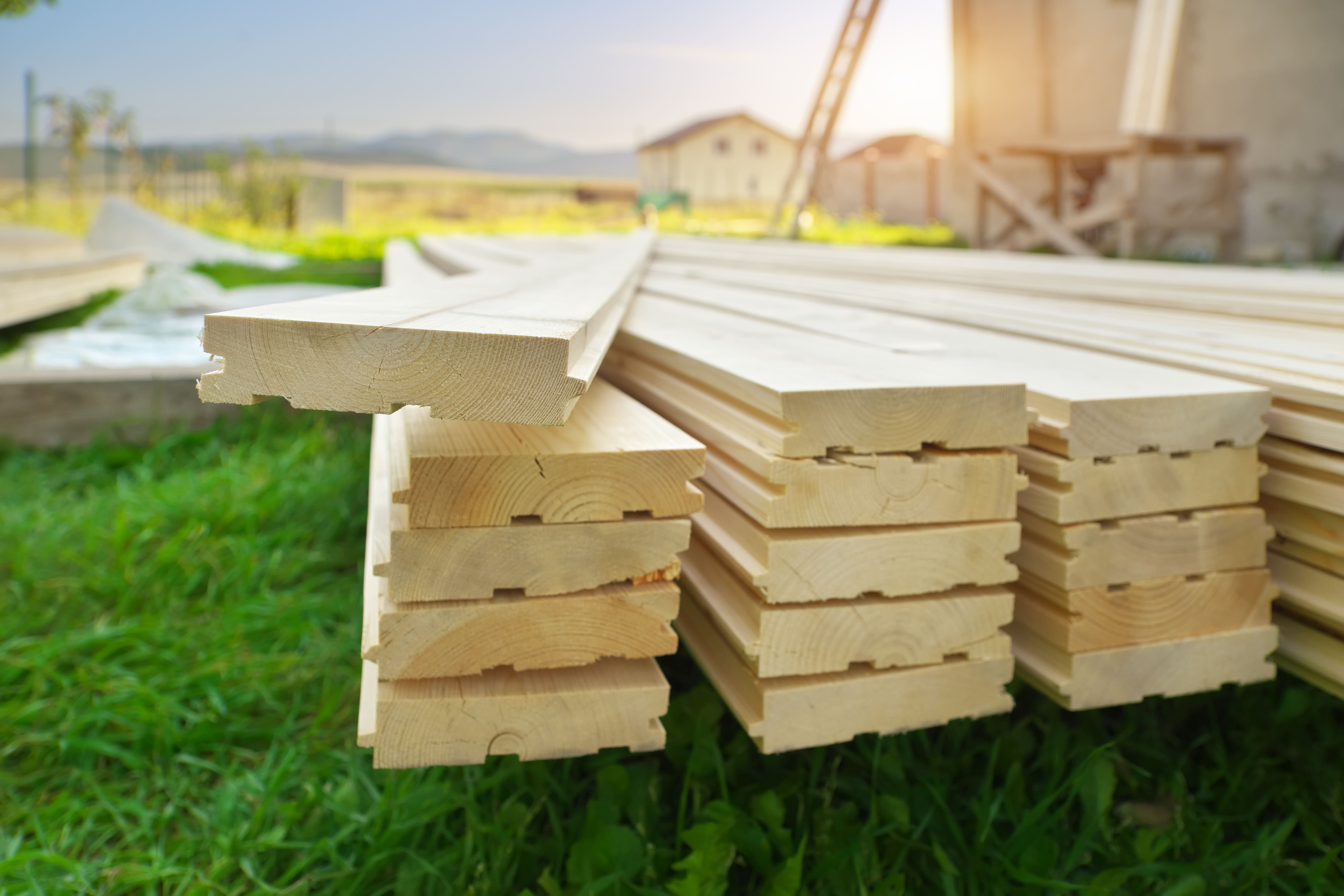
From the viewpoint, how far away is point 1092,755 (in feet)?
4.64

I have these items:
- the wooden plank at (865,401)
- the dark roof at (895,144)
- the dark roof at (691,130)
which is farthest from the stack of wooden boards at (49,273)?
the dark roof at (691,130)

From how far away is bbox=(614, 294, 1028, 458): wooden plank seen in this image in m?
1.09

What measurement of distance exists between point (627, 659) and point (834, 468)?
360 millimetres

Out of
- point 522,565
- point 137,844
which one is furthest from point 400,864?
point 522,565

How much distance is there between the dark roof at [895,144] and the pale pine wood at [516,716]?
32.7 meters

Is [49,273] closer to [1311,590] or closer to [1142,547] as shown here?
[1142,547]

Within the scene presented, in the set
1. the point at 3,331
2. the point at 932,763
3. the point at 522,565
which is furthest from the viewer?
the point at 3,331

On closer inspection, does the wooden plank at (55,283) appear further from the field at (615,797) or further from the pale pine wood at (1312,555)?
the pale pine wood at (1312,555)

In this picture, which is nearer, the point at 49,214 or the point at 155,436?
the point at 155,436

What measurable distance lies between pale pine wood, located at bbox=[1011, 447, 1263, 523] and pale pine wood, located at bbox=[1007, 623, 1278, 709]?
0.62ft

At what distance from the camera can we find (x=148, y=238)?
812cm

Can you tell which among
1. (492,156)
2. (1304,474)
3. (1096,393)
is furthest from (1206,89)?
(492,156)

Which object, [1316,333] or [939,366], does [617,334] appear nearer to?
[939,366]

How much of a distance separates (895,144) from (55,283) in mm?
31663
